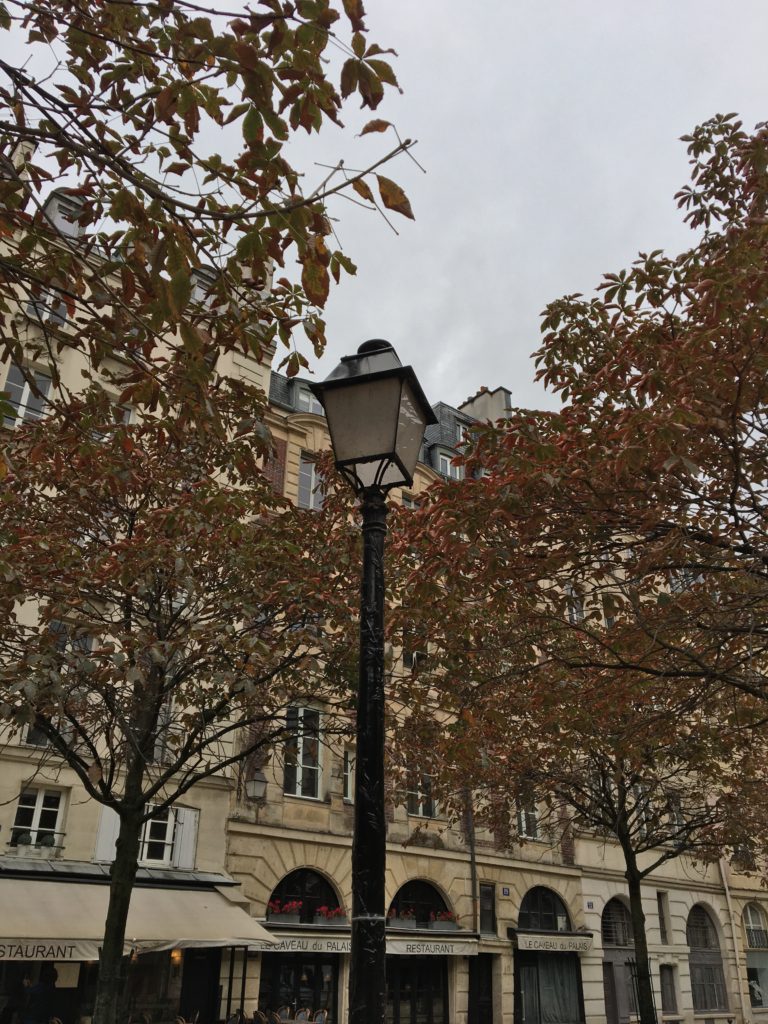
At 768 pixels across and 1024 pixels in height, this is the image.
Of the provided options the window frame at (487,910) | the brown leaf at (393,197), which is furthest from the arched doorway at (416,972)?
the brown leaf at (393,197)

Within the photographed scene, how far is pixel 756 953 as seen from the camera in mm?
32406

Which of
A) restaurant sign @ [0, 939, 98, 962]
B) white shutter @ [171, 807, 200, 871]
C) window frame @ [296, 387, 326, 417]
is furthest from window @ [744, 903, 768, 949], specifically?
restaurant sign @ [0, 939, 98, 962]

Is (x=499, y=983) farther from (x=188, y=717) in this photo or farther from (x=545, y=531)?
(x=545, y=531)

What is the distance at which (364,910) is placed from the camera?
3.75m

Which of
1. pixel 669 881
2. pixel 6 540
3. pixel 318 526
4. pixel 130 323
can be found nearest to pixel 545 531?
pixel 318 526

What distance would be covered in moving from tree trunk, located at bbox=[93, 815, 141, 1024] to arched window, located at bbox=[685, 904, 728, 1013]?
2549cm

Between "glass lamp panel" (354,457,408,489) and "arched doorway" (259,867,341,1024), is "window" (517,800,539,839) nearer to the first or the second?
"arched doorway" (259,867,341,1024)

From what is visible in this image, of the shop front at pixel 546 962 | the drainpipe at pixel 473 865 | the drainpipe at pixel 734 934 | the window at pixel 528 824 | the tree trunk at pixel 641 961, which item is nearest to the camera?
the tree trunk at pixel 641 961

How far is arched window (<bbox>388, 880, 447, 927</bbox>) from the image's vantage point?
2125 cm

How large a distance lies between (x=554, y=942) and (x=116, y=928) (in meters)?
17.9

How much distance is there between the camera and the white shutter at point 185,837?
16797 mm

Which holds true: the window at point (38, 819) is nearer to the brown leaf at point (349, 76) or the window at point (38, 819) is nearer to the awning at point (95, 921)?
the awning at point (95, 921)

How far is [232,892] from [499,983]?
9.74m

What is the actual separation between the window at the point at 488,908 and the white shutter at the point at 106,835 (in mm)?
11718
